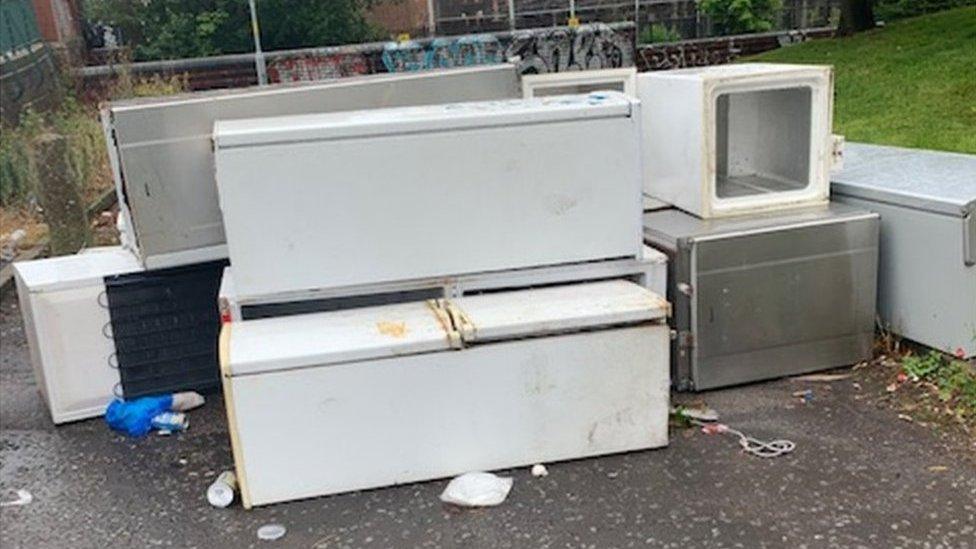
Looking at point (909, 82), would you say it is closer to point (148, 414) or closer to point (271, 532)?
point (148, 414)

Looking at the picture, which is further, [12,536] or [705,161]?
[705,161]

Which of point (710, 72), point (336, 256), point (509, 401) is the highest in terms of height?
point (710, 72)

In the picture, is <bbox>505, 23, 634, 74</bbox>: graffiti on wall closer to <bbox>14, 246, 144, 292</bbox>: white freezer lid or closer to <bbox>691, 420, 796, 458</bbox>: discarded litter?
<bbox>14, 246, 144, 292</bbox>: white freezer lid

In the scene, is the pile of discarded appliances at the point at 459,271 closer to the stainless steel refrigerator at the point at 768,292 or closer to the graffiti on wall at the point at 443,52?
the stainless steel refrigerator at the point at 768,292

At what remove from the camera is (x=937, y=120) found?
23.0 ft

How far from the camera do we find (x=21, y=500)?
3229 mm

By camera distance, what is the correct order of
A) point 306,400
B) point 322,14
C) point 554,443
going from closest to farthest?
1. point 306,400
2. point 554,443
3. point 322,14

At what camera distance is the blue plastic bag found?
3.69m

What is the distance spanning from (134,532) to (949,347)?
10.3ft

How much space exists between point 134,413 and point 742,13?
53.8ft

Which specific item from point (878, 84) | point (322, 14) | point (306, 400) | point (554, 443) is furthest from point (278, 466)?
point (322, 14)

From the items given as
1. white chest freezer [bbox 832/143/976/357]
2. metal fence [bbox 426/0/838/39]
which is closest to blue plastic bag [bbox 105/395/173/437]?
white chest freezer [bbox 832/143/976/357]

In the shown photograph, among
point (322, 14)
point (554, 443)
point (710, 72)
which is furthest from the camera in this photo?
point (322, 14)

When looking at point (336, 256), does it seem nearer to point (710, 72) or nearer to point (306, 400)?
point (306, 400)
